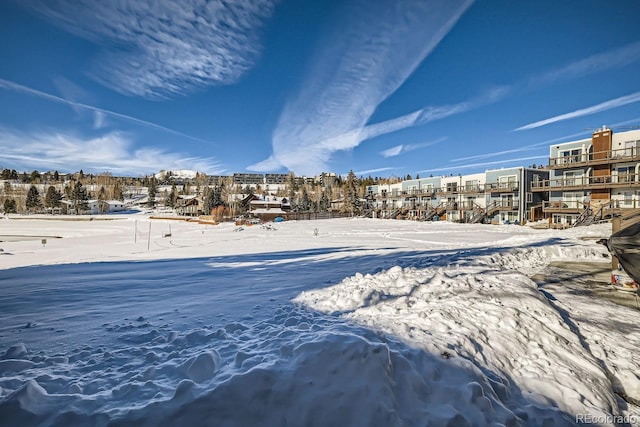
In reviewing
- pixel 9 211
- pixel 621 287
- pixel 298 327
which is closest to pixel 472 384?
pixel 298 327

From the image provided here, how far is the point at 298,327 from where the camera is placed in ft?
14.1

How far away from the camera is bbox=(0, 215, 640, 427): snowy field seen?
2492 millimetres

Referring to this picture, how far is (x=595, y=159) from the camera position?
28.8 metres

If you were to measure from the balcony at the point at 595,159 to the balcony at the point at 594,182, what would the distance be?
1570 mm

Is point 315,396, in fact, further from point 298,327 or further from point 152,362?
point 152,362

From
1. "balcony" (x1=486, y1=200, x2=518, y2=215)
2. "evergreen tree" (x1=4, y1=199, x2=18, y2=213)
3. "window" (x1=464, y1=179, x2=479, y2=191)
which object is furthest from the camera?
"evergreen tree" (x1=4, y1=199, x2=18, y2=213)

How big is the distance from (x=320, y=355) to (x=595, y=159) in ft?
130

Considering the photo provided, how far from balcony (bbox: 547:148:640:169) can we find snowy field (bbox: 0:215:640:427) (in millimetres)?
30532

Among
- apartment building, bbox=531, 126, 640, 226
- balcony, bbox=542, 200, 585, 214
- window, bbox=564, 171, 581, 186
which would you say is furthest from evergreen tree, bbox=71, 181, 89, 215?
window, bbox=564, 171, 581, 186

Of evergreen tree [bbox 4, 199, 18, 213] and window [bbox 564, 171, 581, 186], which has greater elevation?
window [bbox 564, 171, 581, 186]

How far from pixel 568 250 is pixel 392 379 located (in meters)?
13.8

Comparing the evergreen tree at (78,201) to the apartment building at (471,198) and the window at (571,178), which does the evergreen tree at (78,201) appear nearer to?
the apartment building at (471,198)

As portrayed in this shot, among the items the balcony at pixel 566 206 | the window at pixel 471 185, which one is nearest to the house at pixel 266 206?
the window at pixel 471 185

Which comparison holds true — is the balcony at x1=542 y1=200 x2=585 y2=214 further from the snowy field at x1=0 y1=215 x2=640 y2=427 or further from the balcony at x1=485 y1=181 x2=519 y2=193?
the snowy field at x1=0 y1=215 x2=640 y2=427
